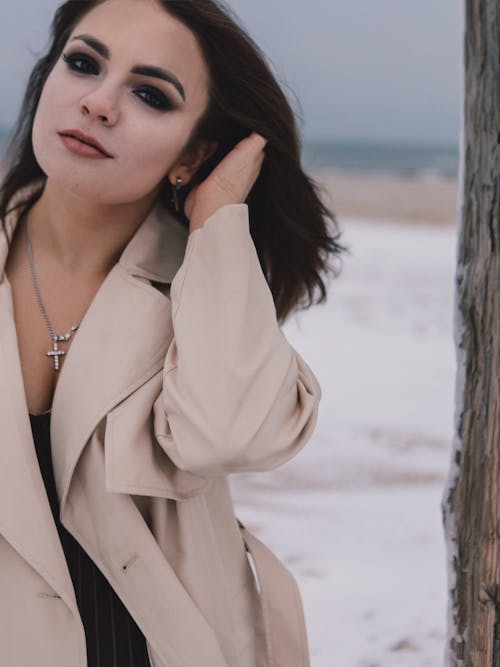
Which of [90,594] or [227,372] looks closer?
[227,372]

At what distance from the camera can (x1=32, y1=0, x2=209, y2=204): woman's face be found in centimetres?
184

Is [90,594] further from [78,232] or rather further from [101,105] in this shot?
[101,105]

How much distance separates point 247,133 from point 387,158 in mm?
38662

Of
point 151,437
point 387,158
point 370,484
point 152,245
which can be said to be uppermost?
point 152,245

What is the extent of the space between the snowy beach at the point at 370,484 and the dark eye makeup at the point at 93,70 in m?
1.76

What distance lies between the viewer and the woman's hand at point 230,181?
1960 millimetres

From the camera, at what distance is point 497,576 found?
1.75m

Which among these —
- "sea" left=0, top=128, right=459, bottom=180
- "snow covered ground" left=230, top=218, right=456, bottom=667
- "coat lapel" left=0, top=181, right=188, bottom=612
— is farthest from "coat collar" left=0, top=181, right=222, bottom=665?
"sea" left=0, top=128, right=459, bottom=180

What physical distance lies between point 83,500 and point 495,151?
0.97 m

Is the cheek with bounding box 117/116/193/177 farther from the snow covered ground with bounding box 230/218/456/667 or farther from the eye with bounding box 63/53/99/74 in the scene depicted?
the snow covered ground with bounding box 230/218/456/667

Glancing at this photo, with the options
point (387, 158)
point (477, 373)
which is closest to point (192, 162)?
point (477, 373)

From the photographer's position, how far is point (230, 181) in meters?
1.99

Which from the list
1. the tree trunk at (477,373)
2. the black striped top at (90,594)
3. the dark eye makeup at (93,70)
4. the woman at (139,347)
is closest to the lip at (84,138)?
the woman at (139,347)

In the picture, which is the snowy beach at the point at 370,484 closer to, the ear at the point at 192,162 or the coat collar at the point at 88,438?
the coat collar at the point at 88,438
